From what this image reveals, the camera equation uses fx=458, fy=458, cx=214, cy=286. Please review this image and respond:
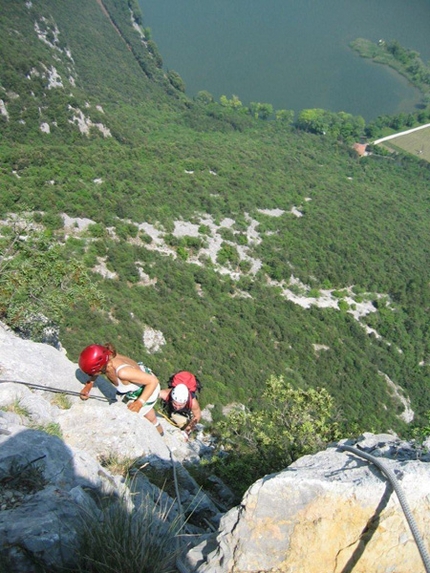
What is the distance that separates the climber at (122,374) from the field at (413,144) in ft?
319

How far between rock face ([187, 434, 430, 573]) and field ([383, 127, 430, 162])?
9873 cm

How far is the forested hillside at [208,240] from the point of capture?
23.8 meters

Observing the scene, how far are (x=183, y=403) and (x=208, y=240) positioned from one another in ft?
114

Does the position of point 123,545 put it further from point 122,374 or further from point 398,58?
point 398,58

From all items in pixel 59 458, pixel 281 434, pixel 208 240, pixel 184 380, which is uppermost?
pixel 208 240

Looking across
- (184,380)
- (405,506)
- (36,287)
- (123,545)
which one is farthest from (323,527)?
(36,287)

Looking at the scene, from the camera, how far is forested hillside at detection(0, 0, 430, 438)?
23.8 metres

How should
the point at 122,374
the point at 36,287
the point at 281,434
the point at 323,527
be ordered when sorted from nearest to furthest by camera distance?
the point at 323,527
the point at 122,374
the point at 36,287
the point at 281,434

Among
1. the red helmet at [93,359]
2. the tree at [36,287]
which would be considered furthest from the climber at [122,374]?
the tree at [36,287]

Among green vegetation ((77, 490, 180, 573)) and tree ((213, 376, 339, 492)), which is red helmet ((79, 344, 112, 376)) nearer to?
green vegetation ((77, 490, 180, 573))

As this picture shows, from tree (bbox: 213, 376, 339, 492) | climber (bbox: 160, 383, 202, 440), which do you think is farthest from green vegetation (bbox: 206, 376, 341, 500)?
climber (bbox: 160, 383, 202, 440)

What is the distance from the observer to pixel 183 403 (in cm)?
687

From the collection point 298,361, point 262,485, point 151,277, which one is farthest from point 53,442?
point 298,361

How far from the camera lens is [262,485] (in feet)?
11.4
